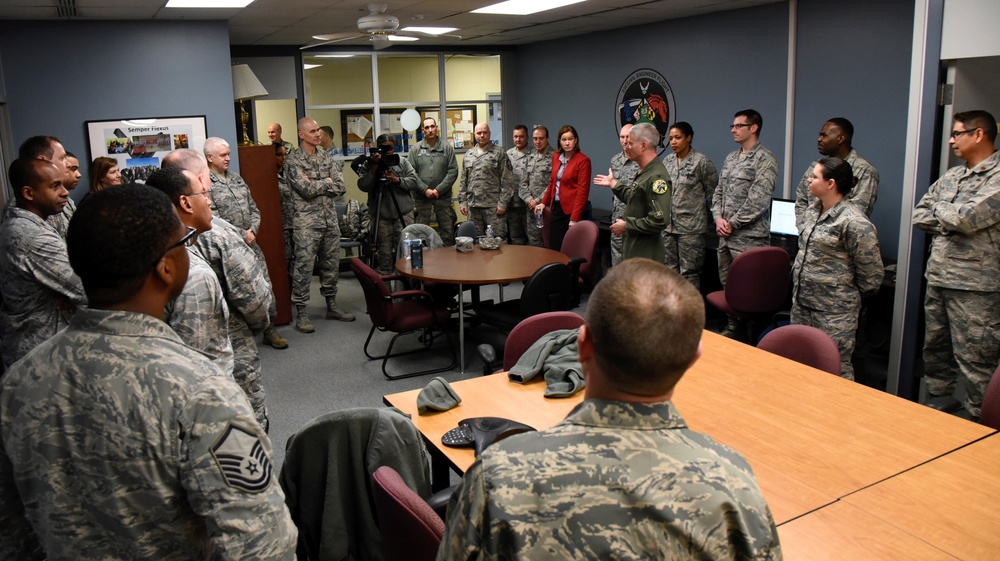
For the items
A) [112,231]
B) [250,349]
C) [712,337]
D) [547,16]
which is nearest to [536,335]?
[712,337]

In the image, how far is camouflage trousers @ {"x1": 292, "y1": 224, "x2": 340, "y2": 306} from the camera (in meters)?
6.52

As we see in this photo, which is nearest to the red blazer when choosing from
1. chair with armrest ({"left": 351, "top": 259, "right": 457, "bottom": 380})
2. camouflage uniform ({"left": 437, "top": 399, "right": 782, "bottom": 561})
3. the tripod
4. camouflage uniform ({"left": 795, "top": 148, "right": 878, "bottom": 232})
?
the tripod

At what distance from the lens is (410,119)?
948cm

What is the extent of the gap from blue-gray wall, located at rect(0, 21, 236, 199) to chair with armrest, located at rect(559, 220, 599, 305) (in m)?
2.88

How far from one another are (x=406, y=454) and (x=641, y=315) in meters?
1.29

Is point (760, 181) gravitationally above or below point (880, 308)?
above

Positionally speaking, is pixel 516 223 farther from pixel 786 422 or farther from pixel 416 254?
pixel 786 422

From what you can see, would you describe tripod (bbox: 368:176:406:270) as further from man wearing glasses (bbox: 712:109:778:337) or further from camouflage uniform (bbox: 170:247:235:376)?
camouflage uniform (bbox: 170:247:235:376)

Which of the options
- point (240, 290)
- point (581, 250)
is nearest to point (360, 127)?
point (581, 250)

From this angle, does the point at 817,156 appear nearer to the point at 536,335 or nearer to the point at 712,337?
the point at 712,337

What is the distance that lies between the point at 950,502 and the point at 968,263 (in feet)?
7.53

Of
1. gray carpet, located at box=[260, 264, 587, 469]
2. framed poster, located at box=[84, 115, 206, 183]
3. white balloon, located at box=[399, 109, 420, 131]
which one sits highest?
white balloon, located at box=[399, 109, 420, 131]

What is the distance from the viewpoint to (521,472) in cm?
112

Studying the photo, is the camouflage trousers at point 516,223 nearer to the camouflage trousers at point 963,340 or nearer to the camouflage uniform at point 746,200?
the camouflage uniform at point 746,200
